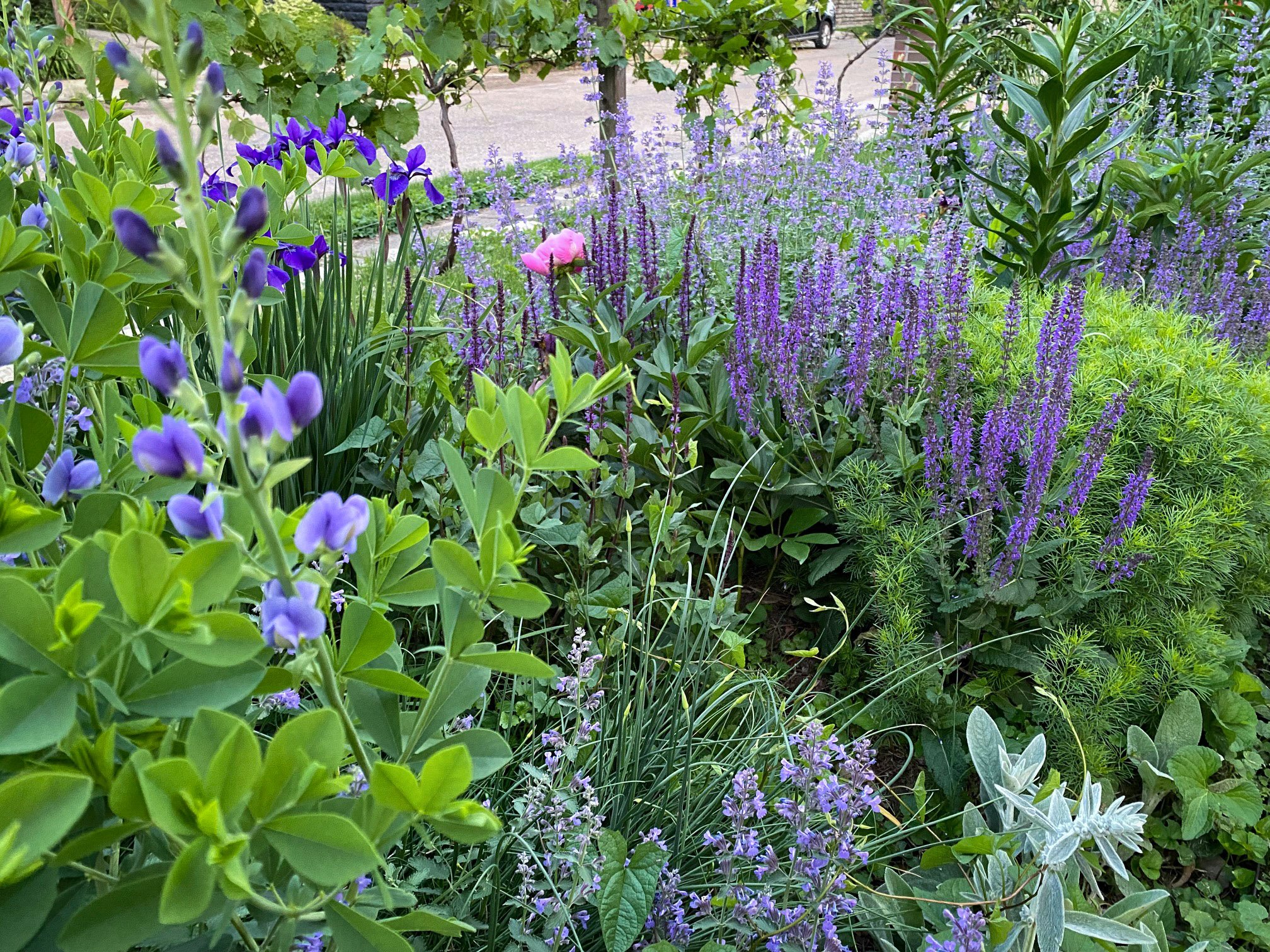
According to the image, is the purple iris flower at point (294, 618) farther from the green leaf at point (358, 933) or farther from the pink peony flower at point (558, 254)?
the pink peony flower at point (558, 254)

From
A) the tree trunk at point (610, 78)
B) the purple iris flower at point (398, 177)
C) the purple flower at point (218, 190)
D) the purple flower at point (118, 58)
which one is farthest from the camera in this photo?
the tree trunk at point (610, 78)

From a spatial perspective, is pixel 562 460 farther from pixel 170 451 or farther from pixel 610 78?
pixel 610 78

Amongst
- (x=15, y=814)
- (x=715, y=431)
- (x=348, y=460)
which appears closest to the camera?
(x=15, y=814)

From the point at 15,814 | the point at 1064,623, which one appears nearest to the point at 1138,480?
the point at 1064,623

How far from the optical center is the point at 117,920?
57 centimetres

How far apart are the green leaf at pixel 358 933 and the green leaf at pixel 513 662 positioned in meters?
0.19

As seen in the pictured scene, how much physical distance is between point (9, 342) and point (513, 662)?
50cm

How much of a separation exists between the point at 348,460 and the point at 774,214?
1730mm

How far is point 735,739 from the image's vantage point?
66.2 inches

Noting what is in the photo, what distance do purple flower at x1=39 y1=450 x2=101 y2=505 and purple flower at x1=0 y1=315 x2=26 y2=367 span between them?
120 millimetres

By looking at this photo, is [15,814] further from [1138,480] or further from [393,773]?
[1138,480]

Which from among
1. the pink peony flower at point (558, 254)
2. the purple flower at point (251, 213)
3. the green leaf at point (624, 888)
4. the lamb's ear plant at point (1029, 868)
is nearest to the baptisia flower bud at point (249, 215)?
the purple flower at point (251, 213)

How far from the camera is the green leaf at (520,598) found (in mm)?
719

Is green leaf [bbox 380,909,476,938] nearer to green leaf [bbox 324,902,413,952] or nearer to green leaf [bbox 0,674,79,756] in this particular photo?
green leaf [bbox 324,902,413,952]
